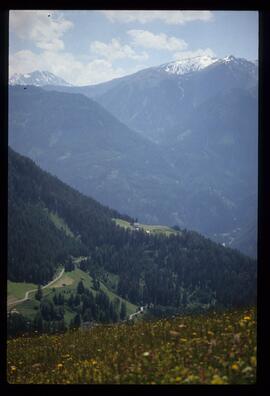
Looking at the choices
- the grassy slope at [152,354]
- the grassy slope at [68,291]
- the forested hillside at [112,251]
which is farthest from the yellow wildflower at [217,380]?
the forested hillside at [112,251]

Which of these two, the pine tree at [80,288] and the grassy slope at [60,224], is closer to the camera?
the pine tree at [80,288]

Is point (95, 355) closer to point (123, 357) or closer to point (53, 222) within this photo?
point (123, 357)

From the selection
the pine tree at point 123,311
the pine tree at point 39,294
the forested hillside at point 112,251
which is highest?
the forested hillside at point 112,251

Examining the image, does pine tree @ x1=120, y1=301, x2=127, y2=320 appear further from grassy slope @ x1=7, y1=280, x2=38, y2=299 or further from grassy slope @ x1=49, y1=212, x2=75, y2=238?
grassy slope @ x1=49, y1=212, x2=75, y2=238

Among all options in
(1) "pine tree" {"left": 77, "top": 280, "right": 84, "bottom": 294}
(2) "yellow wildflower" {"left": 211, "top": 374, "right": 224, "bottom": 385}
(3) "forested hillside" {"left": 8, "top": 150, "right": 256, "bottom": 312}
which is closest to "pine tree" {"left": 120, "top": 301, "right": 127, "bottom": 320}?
(1) "pine tree" {"left": 77, "top": 280, "right": 84, "bottom": 294}

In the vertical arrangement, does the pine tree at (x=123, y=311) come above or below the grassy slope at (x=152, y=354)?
→ below

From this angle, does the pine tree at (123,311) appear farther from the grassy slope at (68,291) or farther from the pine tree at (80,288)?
the pine tree at (80,288)

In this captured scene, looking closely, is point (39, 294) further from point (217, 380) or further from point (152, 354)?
point (217, 380)
